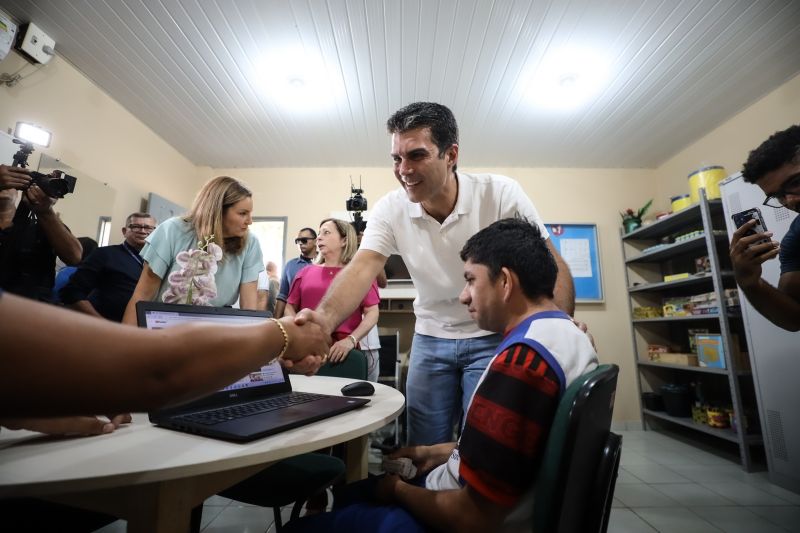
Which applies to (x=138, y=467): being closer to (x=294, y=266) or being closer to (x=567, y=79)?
(x=294, y=266)

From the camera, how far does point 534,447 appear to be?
2.12 feet

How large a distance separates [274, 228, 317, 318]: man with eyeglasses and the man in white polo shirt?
4.73ft

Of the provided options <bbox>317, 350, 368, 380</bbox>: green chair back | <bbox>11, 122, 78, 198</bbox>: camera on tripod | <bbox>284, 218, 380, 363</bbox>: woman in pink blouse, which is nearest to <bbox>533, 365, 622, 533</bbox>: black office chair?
<bbox>317, 350, 368, 380</bbox>: green chair back

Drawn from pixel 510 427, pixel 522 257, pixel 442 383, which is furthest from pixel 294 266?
pixel 510 427

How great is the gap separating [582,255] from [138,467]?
437 centimetres

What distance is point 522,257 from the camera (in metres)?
0.97

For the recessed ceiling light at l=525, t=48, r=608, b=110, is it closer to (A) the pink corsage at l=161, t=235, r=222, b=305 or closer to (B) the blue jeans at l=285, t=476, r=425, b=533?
(A) the pink corsage at l=161, t=235, r=222, b=305

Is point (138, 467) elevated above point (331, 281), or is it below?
below

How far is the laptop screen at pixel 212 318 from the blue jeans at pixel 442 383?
555mm

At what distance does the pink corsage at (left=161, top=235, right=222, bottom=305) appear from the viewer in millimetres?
1115

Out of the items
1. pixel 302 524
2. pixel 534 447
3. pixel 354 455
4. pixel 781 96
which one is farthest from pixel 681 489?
pixel 781 96

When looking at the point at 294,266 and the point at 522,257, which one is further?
the point at 294,266

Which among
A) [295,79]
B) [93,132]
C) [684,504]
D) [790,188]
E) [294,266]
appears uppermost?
[295,79]

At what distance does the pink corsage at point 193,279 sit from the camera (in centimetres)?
112
